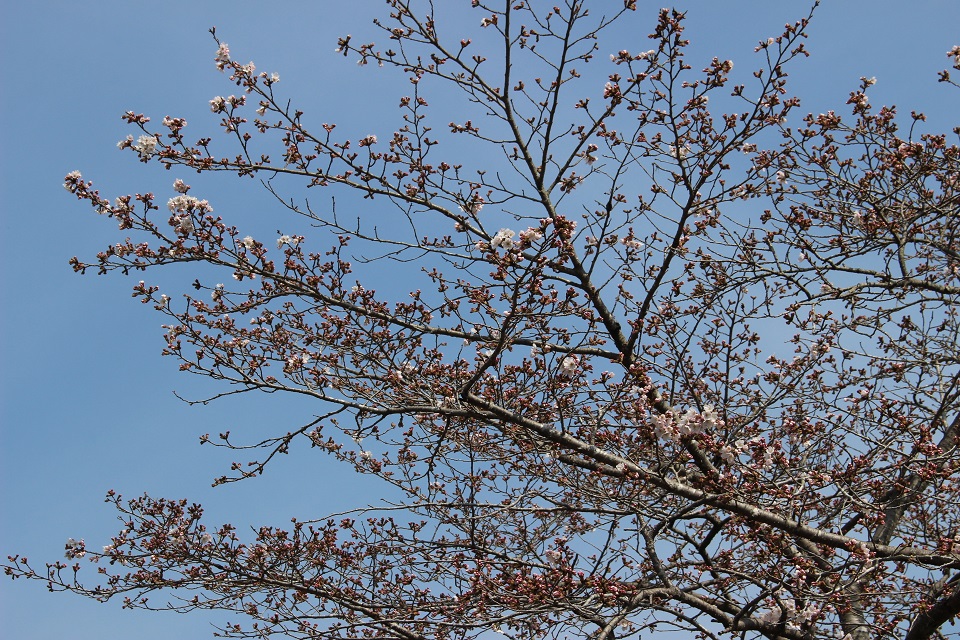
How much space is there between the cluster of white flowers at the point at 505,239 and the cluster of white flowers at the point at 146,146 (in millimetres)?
3006

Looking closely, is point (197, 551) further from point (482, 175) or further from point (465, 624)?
point (482, 175)

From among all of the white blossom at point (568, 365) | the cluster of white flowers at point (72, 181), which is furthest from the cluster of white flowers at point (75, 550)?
the white blossom at point (568, 365)

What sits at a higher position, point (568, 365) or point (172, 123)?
point (172, 123)

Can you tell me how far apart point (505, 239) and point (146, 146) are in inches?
123

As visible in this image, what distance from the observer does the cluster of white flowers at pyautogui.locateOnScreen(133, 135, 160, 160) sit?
20.1 feet

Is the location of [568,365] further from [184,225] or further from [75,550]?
[75,550]

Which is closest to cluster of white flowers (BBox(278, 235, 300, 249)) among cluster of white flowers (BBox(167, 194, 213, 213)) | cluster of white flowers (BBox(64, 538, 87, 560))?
cluster of white flowers (BBox(167, 194, 213, 213))

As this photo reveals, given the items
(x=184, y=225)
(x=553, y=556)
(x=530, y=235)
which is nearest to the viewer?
(x=530, y=235)

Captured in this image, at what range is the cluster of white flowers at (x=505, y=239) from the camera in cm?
486

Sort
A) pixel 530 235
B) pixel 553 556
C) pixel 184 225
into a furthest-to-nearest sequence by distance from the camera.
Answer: pixel 553 556
pixel 184 225
pixel 530 235

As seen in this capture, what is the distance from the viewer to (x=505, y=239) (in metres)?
4.87

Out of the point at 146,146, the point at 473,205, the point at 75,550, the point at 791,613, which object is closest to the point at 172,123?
the point at 146,146

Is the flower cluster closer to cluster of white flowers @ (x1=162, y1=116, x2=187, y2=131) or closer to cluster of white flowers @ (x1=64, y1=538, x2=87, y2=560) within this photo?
cluster of white flowers @ (x1=162, y1=116, x2=187, y2=131)

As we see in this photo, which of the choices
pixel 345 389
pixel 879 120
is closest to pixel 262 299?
pixel 345 389
